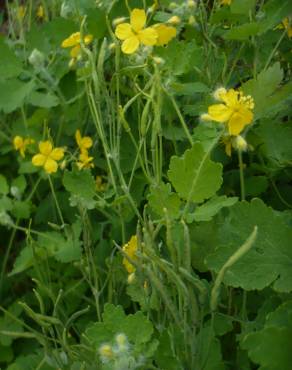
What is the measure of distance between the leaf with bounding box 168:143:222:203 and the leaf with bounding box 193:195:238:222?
2 cm

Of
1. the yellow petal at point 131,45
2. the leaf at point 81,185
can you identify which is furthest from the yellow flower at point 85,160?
the yellow petal at point 131,45

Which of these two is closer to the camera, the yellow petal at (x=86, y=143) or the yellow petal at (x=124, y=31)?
the yellow petal at (x=124, y=31)

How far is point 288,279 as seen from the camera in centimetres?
92

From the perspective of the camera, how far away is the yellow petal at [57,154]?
138 centimetres

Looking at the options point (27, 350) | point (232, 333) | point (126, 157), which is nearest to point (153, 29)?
point (126, 157)

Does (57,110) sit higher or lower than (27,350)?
higher

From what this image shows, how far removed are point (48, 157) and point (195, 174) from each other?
53cm

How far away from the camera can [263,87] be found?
1035mm

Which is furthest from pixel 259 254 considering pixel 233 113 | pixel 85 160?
pixel 85 160

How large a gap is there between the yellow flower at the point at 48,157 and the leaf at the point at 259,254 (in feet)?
1.83

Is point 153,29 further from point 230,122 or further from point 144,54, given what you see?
point 230,122

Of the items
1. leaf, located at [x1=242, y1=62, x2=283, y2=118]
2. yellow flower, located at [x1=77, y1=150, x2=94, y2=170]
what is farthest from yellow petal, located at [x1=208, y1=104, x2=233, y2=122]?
yellow flower, located at [x1=77, y1=150, x2=94, y2=170]

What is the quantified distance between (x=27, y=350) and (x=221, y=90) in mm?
838

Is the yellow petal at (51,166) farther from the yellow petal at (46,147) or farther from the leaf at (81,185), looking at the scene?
the leaf at (81,185)
